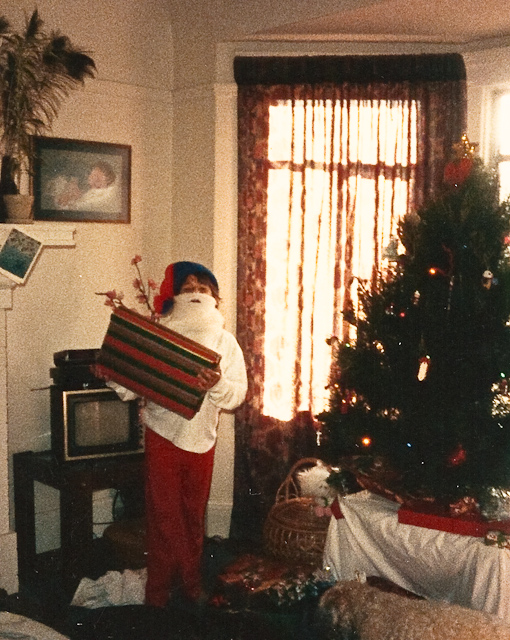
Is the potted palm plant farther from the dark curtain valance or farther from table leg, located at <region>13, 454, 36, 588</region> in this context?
table leg, located at <region>13, 454, 36, 588</region>

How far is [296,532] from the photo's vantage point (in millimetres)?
3570

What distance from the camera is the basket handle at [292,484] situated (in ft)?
12.5

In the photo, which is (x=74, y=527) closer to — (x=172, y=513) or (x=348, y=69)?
(x=172, y=513)

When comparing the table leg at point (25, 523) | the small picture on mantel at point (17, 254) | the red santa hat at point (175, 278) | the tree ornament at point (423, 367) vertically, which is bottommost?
the table leg at point (25, 523)

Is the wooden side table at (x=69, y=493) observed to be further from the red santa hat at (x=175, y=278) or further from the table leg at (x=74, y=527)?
the red santa hat at (x=175, y=278)

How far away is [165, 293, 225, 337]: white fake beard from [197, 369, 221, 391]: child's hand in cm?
25

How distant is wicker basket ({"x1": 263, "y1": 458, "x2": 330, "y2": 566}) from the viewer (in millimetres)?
3543

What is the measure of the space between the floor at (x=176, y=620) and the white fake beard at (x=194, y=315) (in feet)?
3.68

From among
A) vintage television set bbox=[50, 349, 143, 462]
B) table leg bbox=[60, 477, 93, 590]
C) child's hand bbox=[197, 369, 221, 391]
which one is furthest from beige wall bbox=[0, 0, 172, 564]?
child's hand bbox=[197, 369, 221, 391]

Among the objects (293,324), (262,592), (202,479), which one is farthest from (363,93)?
(262,592)

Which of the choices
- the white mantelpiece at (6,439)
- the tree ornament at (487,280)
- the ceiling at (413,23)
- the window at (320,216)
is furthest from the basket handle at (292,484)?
the ceiling at (413,23)

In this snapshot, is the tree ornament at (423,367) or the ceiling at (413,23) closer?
the tree ornament at (423,367)

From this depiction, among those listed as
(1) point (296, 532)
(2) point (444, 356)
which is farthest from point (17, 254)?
(2) point (444, 356)

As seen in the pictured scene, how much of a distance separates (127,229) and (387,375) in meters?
2.02
